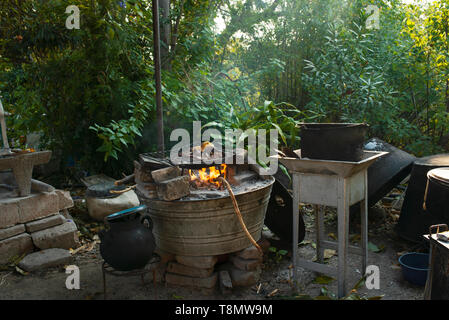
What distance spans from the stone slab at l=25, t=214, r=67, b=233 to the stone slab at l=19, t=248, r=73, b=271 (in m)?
0.28

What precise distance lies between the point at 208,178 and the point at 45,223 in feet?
6.81

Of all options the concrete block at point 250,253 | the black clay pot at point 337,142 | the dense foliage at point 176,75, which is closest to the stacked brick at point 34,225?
the dense foliage at point 176,75

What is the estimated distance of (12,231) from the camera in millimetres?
3643

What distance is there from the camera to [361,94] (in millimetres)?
5188

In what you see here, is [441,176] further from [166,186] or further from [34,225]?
[34,225]

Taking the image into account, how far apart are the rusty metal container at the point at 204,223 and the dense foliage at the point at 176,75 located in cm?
148

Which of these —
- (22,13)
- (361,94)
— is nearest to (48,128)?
(22,13)

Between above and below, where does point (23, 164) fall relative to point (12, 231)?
above

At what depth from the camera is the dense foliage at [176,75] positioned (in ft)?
15.3

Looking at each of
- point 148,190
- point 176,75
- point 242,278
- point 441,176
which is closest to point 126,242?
point 148,190

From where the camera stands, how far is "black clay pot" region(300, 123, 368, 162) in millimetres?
2688

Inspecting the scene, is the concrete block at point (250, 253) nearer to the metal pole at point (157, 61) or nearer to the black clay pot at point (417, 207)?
the metal pole at point (157, 61)

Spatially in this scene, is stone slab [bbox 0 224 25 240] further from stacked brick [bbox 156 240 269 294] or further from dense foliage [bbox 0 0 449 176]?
stacked brick [bbox 156 240 269 294]
